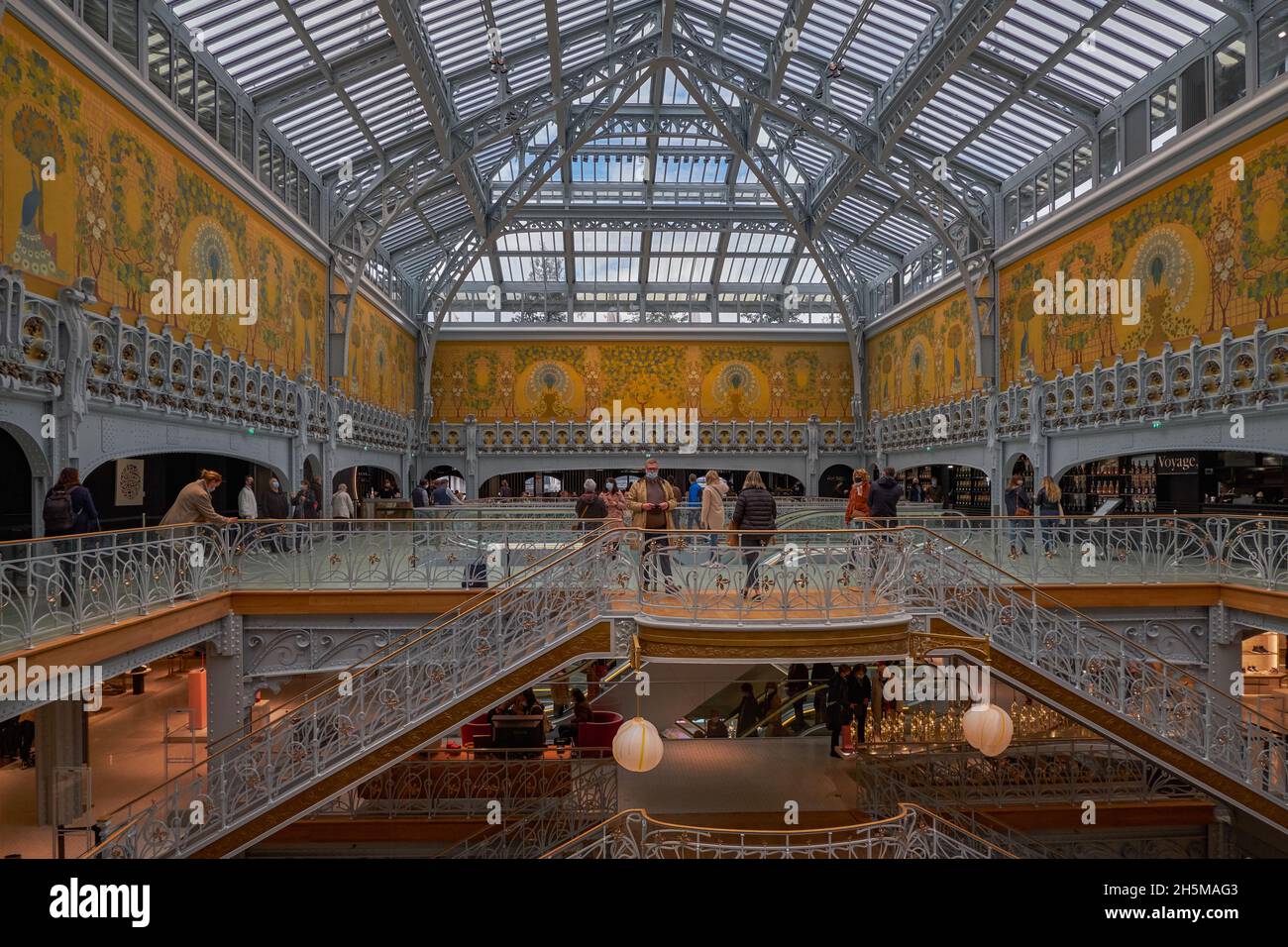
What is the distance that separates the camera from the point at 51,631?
8.12 m

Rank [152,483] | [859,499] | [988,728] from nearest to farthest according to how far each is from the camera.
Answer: [988,728], [859,499], [152,483]

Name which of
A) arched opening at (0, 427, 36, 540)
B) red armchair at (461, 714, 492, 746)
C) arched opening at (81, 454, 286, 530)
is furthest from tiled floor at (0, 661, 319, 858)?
arched opening at (0, 427, 36, 540)

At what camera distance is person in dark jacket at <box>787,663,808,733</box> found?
17.8 meters

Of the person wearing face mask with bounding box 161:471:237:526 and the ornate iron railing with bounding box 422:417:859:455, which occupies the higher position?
the ornate iron railing with bounding box 422:417:859:455

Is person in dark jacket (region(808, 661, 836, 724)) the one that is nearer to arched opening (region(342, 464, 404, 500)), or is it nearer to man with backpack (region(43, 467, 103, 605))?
man with backpack (region(43, 467, 103, 605))

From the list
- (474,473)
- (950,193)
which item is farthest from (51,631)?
(474,473)

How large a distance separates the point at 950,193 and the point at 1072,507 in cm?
886

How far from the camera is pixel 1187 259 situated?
14.9m

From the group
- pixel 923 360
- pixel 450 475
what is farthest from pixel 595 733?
pixel 450 475

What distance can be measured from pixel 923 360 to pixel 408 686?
22287 mm

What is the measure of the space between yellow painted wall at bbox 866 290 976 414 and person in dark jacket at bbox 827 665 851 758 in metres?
11.3

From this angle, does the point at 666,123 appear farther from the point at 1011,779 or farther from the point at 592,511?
the point at 1011,779

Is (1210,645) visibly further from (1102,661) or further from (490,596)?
(490,596)

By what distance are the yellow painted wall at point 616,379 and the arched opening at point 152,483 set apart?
1345 cm
